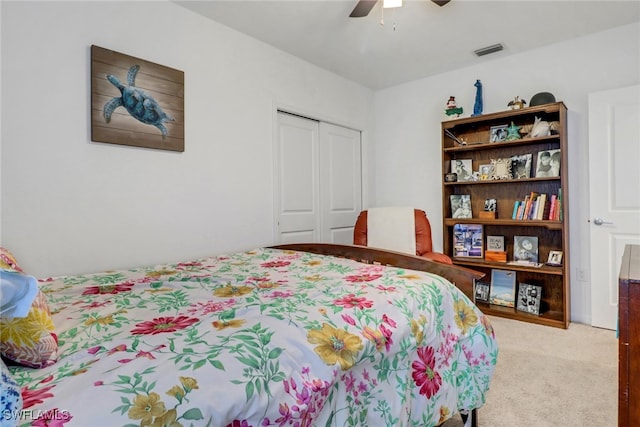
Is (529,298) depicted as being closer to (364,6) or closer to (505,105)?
(505,105)

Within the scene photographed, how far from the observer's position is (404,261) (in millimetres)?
1799

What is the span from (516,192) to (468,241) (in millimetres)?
657

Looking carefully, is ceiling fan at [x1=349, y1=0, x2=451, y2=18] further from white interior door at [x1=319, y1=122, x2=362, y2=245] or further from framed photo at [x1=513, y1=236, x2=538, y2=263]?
framed photo at [x1=513, y1=236, x2=538, y2=263]

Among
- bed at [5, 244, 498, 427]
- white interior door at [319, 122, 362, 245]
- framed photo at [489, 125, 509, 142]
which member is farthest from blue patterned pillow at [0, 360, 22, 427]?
framed photo at [489, 125, 509, 142]

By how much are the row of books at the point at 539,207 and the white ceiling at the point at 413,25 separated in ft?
4.50

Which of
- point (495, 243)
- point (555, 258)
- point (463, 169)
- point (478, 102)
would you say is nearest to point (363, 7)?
point (478, 102)

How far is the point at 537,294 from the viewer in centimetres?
315

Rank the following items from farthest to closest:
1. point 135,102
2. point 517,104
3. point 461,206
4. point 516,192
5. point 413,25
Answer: point 461,206
point 516,192
point 517,104
point 413,25
point 135,102

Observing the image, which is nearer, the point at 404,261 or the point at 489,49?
the point at 404,261

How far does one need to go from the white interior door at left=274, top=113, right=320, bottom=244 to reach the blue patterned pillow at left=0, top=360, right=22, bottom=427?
260 centimetres

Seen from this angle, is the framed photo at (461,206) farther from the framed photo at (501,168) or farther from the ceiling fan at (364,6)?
the ceiling fan at (364,6)

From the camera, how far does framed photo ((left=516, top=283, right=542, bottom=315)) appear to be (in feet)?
10.3

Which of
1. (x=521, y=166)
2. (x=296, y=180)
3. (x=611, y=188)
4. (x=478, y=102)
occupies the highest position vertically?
(x=478, y=102)

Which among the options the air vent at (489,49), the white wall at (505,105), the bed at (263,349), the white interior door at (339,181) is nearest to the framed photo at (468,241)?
the white wall at (505,105)
